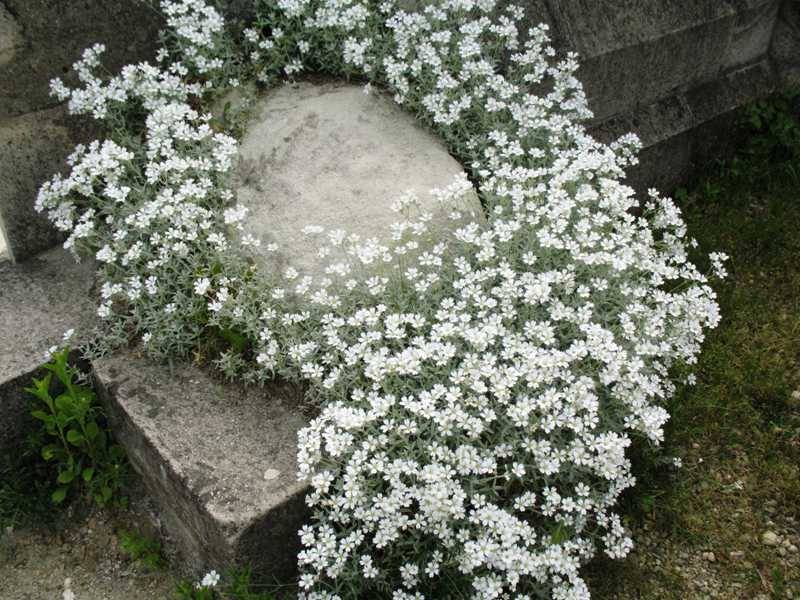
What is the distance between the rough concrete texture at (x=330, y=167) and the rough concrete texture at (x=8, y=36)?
1.17 m

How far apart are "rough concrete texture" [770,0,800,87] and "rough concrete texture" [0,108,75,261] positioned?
4.83m

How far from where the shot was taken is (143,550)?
348 centimetres

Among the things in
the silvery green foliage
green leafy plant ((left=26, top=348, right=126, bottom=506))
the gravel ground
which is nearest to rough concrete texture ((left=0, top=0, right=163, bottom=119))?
the silvery green foliage

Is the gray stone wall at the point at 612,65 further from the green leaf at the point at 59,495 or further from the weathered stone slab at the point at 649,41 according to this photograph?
the green leaf at the point at 59,495

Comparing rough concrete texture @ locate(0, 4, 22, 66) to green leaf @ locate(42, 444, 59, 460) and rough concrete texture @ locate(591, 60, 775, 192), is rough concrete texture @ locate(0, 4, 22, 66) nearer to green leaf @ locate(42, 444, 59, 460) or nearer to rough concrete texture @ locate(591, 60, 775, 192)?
green leaf @ locate(42, 444, 59, 460)

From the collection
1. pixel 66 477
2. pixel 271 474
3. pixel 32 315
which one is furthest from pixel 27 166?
pixel 271 474

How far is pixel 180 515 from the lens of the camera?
3.33 meters

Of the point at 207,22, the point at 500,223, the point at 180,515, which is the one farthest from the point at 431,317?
the point at 207,22

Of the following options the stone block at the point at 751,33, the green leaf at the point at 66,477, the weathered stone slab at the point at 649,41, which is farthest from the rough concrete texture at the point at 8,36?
the stone block at the point at 751,33

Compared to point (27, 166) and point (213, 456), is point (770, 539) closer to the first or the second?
point (213, 456)

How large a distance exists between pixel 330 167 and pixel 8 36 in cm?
166

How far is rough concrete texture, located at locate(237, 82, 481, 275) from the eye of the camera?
12.5 feet

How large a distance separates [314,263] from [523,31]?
2011mm

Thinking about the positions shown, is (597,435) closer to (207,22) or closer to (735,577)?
(735,577)
